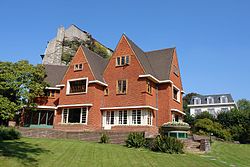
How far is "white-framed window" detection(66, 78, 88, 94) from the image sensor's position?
29.6m

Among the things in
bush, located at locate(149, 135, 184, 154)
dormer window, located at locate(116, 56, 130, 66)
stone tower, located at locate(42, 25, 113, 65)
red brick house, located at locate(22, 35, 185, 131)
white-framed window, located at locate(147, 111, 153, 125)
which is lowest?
bush, located at locate(149, 135, 184, 154)

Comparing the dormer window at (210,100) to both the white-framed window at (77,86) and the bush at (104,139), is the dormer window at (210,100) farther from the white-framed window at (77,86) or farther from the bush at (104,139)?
the bush at (104,139)

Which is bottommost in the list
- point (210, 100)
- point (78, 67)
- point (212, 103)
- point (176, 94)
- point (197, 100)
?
point (176, 94)

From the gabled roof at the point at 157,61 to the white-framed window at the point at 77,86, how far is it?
733 centimetres

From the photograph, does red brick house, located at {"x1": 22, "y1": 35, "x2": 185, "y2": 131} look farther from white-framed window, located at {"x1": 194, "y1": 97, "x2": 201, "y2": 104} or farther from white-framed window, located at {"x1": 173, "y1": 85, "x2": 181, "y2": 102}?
white-framed window, located at {"x1": 194, "y1": 97, "x2": 201, "y2": 104}

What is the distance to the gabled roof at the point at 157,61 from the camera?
29.4m

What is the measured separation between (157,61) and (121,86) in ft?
21.4

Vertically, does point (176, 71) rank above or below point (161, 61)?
below

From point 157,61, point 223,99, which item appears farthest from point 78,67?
point 223,99

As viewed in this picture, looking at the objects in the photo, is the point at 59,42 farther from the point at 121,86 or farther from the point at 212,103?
the point at 212,103

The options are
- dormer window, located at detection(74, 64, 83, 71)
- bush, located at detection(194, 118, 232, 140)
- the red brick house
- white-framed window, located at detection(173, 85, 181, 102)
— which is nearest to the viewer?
the red brick house

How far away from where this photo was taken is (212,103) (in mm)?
68688

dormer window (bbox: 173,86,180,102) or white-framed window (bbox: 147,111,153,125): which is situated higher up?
dormer window (bbox: 173,86,180,102)

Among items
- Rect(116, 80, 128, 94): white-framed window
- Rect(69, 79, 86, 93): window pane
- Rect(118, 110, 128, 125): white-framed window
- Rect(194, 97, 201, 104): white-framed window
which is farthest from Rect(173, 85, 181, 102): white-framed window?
Rect(194, 97, 201, 104): white-framed window
